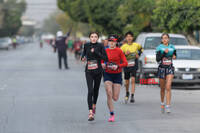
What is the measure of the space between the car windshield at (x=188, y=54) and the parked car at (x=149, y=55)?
87 centimetres

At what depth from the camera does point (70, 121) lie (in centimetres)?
1066

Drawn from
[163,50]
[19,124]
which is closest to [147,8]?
[163,50]

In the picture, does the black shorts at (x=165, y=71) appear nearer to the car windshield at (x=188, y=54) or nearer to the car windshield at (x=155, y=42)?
the car windshield at (x=188, y=54)

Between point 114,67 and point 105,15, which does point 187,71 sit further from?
point 105,15

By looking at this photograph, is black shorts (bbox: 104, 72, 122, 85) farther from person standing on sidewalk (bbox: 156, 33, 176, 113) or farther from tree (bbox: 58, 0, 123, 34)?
tree (bbox: 58, 0, 123, 34)

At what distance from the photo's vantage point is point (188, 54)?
1878cm

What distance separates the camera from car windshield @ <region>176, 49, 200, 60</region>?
61.0 ft

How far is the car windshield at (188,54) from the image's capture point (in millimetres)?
18578

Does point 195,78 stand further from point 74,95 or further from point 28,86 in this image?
point 28,86

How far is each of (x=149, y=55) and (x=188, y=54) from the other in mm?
1358

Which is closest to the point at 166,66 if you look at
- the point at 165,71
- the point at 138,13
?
the point at 165,71

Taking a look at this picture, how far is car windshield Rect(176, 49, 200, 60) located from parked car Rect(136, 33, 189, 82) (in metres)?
0.87

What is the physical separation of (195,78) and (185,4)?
26.9ft

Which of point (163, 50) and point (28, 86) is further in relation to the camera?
point (28, 86)
